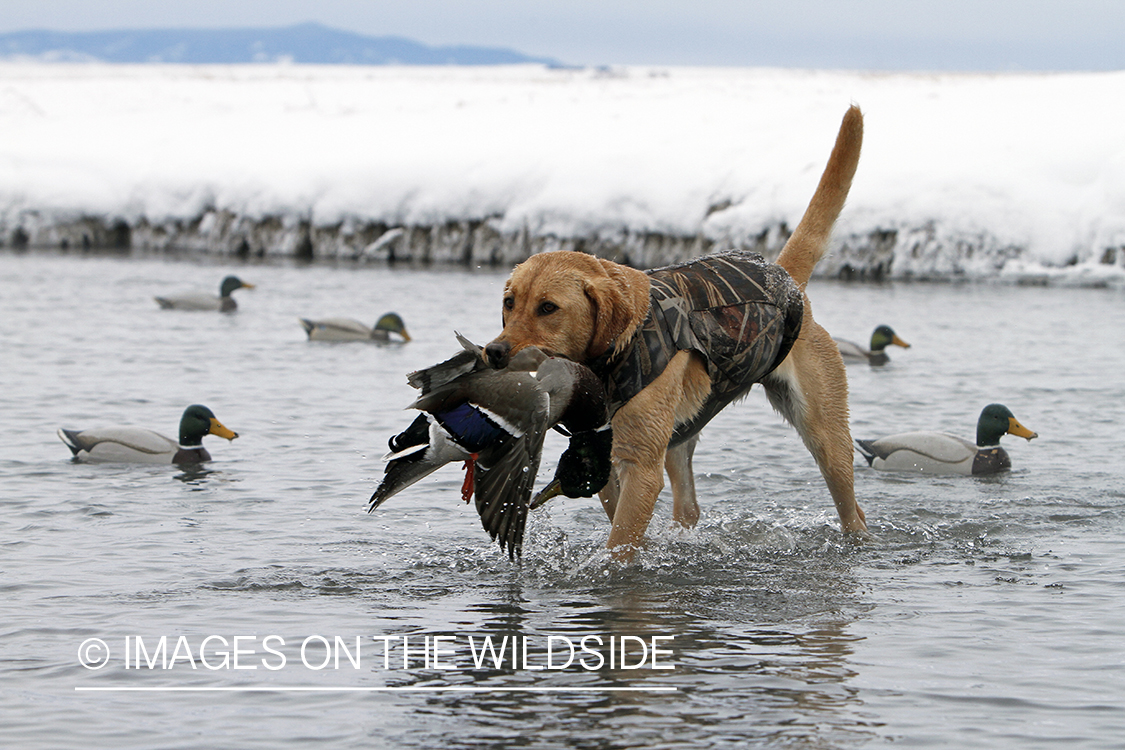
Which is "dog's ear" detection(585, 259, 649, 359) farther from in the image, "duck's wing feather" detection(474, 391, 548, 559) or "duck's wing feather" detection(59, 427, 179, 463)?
"duck's wing feather" detection(59, 427, 179, 463)

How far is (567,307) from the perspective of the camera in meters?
5.21

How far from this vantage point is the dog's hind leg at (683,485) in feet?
22.4

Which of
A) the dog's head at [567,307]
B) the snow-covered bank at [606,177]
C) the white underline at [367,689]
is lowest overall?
the white underline at [367,689]

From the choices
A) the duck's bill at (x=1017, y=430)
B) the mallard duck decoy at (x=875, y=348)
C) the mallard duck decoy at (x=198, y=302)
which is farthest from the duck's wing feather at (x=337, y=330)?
the duck's bill at (x=1017, y=430)

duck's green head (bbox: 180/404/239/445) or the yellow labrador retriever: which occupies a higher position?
the yellow labrador retriever

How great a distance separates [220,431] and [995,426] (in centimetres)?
579

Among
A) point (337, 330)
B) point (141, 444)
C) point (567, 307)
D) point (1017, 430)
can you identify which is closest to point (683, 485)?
point (567, 307)

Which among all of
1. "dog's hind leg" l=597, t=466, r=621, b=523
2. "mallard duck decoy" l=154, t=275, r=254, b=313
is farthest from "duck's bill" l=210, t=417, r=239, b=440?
"mallard duck decoy" l=154, t=275, r=254, b=313

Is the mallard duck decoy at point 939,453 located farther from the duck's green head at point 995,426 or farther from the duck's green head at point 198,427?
the duck's green head at point 198,427

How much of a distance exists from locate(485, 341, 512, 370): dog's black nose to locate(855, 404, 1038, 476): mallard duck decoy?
5.16 metres

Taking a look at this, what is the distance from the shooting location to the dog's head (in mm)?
5188

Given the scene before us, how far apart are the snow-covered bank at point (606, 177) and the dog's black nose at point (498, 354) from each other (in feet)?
49.5

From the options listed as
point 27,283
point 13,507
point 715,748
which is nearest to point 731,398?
point 715,748

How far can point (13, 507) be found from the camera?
24.1ft
